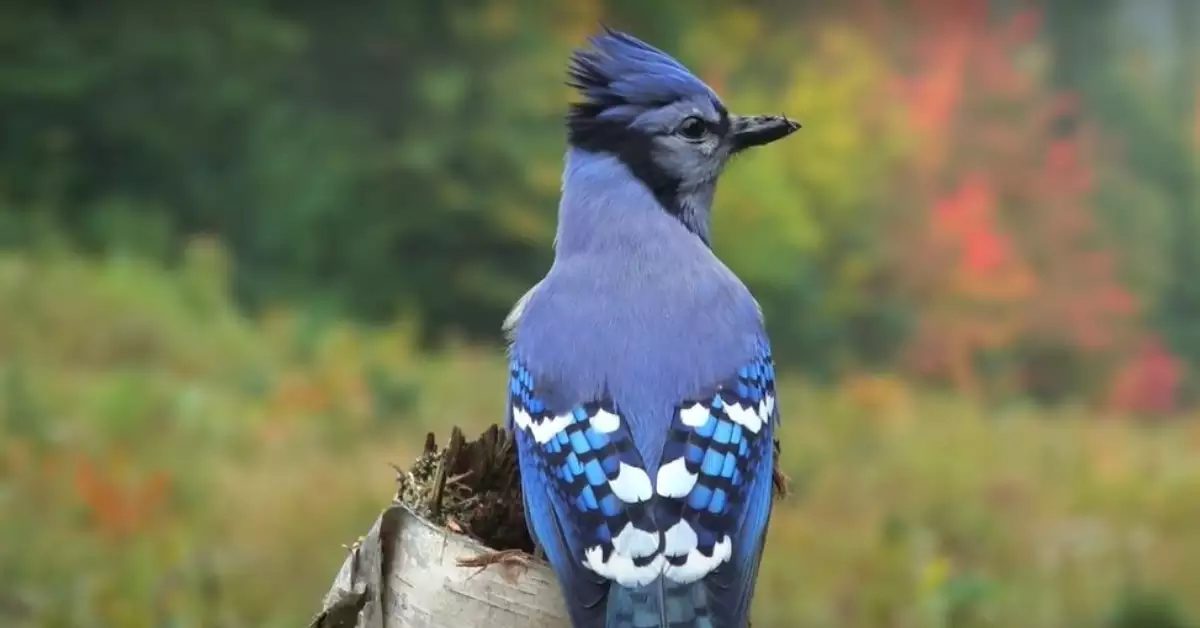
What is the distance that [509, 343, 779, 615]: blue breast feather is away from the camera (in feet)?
3.41

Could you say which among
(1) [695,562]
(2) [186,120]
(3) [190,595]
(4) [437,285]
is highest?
(2) [186,120]

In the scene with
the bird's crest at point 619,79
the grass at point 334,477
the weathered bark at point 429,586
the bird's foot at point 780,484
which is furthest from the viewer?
the grass at point 334,477

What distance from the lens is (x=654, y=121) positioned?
1.44 metres

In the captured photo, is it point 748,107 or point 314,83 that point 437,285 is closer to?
point 314,83

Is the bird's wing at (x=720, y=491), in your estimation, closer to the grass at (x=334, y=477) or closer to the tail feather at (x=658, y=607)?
the tail feather at (x=658, y=607)

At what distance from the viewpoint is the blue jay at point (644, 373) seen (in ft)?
3.43

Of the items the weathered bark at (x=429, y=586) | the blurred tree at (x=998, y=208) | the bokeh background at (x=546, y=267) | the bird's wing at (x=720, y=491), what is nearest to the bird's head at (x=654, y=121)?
the bird's wing at (x=720, y=491)

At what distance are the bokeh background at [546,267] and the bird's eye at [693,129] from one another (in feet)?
4.89

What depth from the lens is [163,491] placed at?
113 inches

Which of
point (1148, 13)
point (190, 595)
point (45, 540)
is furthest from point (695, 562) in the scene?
point (1148, 13)

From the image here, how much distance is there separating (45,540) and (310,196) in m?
1.01

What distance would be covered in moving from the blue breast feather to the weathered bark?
→ 54mm

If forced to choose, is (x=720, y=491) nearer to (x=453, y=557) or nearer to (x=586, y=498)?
(x=586, y=498)

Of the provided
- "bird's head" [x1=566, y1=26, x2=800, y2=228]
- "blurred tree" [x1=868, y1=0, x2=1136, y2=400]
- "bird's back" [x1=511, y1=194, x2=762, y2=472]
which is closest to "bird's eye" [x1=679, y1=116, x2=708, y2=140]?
"bird's head" [x1=566, y1=26, x2=800, y2=228]
